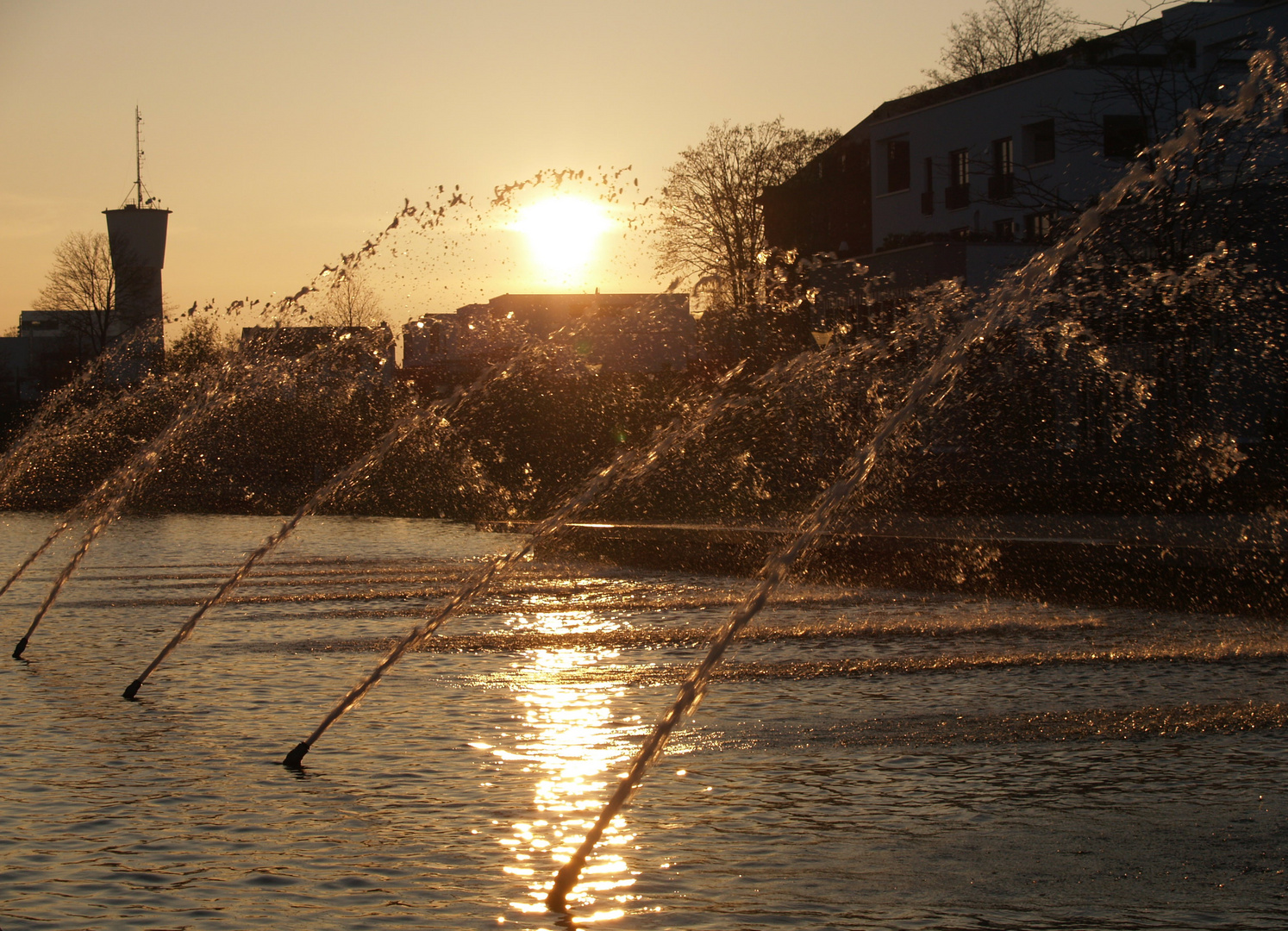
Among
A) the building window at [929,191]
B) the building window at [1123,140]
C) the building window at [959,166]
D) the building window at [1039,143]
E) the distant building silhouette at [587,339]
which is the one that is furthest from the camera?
the distant building silhouette at [587,339]

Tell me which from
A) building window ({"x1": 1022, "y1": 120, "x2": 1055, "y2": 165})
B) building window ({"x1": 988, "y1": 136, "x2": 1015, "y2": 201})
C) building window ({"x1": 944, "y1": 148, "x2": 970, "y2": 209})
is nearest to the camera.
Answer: building window ({"x1": 1022, "y1": 120, "x2": 1055, "y2": 165})

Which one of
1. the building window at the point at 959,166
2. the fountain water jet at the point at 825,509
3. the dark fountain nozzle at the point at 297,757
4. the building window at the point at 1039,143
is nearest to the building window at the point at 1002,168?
the building window at the point at 1039,143

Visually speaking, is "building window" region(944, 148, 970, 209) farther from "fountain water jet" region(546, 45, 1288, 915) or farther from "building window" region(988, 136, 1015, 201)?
"fountain water jet" region(546, 45, 1288, 915)

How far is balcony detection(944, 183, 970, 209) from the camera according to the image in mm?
39031

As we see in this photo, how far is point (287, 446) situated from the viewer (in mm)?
36156

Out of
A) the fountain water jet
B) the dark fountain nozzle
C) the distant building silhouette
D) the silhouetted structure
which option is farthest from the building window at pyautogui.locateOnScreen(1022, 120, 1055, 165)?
the dark fountain nozzle

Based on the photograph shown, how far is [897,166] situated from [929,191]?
7.49 ft

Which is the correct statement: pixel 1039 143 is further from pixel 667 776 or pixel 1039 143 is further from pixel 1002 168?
pixel 667 776

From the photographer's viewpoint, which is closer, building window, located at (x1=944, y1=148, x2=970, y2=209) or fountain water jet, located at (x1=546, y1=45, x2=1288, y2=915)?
fountain water jet, located at (x1=546, y1=45, x2=1288, y2=915)

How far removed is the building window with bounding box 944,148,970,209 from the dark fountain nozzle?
35065 millimetres

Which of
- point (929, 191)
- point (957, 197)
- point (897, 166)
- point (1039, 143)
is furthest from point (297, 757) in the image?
point (897, 166)

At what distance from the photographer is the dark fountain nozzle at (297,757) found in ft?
19.8

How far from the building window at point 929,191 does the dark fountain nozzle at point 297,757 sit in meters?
36.7

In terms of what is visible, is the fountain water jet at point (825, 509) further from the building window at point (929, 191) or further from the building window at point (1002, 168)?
the building window at point (929, 191)
